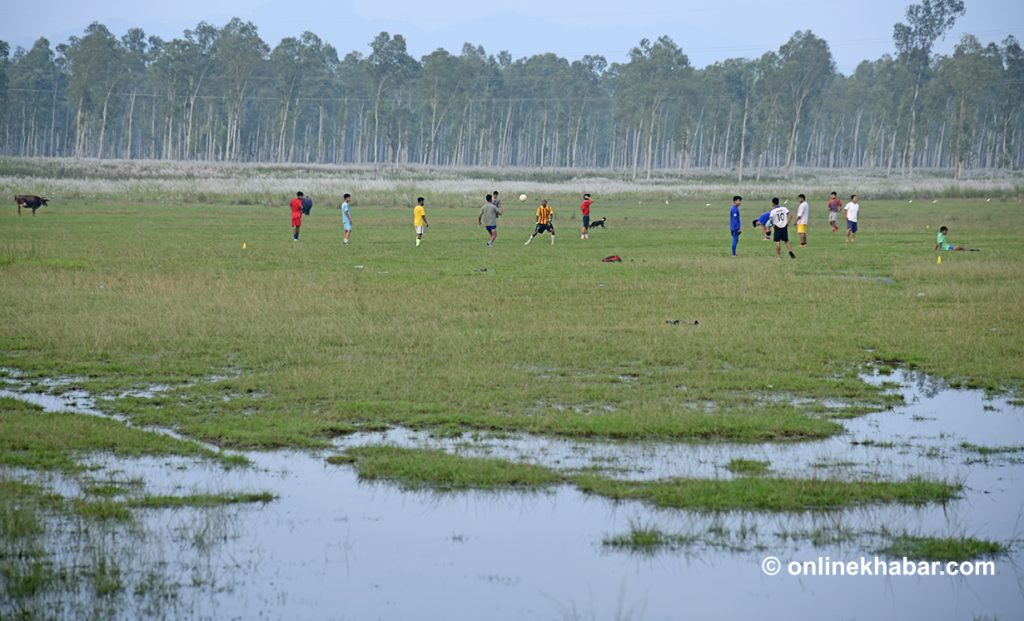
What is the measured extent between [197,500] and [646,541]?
3.78 m

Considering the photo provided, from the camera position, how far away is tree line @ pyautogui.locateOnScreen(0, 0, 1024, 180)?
418 ft

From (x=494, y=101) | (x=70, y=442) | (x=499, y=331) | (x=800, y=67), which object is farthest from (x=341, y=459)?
(x=494, y=101)

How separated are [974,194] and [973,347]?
67214mm

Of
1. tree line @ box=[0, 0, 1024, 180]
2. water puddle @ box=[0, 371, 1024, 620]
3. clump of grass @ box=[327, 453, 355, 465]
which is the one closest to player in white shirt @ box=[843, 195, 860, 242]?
water puddle @ box=[0, 371, 1024, 620]

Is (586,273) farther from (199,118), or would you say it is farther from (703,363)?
(199,118)

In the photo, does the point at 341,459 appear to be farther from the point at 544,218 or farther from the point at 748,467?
the point at 544,218

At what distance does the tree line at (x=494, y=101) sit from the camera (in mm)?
127438

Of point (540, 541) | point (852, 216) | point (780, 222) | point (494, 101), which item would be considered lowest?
→ point (540, 541)

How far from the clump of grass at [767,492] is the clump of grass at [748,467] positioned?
0.40 meters

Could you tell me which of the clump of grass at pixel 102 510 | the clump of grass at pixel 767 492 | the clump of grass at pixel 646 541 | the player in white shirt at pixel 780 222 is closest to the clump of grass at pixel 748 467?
the clump of grass at pixel 767 492

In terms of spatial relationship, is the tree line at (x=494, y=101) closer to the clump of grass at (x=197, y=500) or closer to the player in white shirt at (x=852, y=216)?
the player in white shirt at (x=852, y=216)

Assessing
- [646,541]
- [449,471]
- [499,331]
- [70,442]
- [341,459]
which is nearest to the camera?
[646,541]

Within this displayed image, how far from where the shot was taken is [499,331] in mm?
18875

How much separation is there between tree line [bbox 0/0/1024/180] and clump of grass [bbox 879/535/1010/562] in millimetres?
111368
